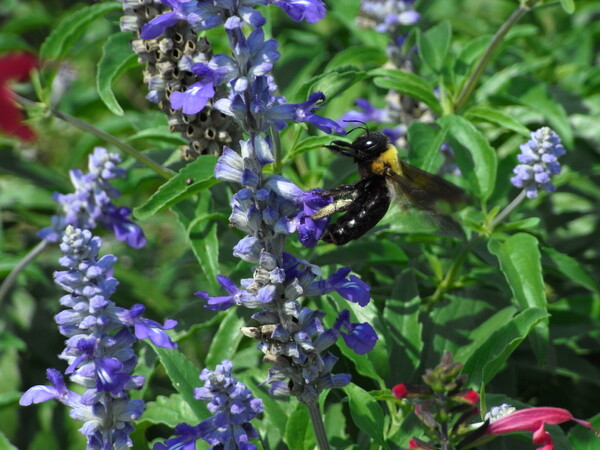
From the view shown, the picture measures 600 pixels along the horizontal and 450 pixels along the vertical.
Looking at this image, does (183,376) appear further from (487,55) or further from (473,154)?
(487,55)

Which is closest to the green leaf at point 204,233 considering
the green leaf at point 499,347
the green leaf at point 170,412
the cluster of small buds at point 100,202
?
the cluster of small buds at point 100,202

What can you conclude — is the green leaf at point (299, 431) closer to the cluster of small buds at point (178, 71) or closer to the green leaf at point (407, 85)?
the cluster of small buds at point (178, 71)

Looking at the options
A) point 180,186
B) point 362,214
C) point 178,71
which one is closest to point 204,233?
point 180,186

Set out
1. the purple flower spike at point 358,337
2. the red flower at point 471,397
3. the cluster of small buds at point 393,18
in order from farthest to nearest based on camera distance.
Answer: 1. the cluster of small buds at point 393,18
2. the purple flower spike at point 358,337
3. the red flower at point 471,397

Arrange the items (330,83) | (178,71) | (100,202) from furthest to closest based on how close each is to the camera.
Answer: (100,202)
(330,83)
(178,71)

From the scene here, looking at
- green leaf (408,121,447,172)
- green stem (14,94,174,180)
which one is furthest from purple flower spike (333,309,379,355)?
green stem (14,94,174,180)

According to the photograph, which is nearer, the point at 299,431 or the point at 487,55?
the point at 299,431

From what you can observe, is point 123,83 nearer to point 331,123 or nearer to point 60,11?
point 60,11

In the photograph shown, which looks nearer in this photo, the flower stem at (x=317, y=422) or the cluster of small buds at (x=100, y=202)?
the flower stem at (x=317, y=422)

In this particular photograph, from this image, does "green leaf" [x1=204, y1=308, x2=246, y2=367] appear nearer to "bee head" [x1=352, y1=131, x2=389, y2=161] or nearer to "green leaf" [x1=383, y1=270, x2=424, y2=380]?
"green leaf" [x1=383, y1=270, x2=424, y2=380]
